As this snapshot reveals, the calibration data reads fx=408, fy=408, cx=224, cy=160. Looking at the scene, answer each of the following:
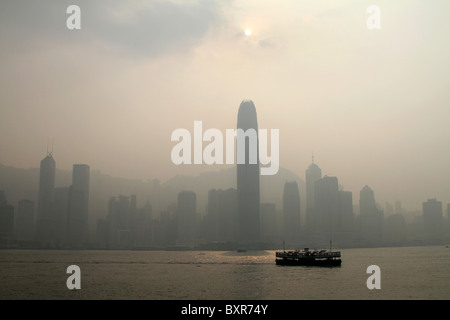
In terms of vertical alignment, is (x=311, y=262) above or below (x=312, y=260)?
below

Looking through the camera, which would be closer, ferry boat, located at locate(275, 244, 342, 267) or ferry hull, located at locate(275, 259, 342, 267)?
ferry hull, located at locate(275, 259, 342, 267)

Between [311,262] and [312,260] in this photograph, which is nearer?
[311,262]

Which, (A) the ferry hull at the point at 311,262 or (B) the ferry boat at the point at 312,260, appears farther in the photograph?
(B) the ferry boat at the point at 312,260
